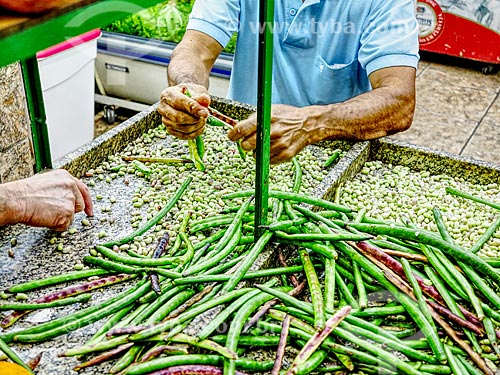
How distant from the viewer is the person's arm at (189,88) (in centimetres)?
239

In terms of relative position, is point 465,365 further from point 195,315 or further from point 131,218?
point 131,218

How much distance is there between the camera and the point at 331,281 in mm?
1779

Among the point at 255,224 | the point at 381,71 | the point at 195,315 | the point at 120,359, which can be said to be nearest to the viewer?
the point at 120,359

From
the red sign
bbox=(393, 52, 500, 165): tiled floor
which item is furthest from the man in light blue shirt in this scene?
the red sign

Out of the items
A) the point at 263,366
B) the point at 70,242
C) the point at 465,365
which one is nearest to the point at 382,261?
the point at 465,365

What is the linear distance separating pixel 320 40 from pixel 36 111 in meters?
1.48

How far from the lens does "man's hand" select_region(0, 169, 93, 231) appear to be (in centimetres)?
198

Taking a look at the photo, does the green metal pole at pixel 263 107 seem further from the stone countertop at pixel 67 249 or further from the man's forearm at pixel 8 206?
the man's forearm at pixel 8 206

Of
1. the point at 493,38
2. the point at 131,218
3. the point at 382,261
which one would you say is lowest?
the point at 493,38

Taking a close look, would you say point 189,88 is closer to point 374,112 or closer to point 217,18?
point 217,18

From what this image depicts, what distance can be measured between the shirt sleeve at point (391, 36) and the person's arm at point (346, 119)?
5 cm

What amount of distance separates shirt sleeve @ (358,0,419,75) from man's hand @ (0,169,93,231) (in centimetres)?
156

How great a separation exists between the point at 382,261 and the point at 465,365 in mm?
391

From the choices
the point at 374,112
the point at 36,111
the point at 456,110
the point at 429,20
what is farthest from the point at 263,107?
the point at 429,20
